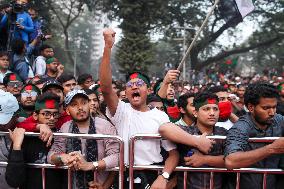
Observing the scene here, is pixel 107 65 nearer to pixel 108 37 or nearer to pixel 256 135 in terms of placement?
pixel 108 37

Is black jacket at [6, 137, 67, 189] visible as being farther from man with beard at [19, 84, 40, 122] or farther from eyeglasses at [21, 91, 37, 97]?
eyeglasses at [21, 91, 37, 97]

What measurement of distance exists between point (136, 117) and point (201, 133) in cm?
69

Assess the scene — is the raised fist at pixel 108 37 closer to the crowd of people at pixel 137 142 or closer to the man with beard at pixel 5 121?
the crowd of people at pixel 137 142

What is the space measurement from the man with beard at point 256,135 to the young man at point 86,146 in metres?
1.20

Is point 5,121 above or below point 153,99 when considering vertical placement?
below

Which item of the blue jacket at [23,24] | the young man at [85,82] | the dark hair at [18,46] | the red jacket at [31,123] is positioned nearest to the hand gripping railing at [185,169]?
the red jacket at [31,123]

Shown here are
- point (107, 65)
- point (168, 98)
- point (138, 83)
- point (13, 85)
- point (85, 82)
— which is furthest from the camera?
point (85, 82)

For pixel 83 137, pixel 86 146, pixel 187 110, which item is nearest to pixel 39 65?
pixel 187 110

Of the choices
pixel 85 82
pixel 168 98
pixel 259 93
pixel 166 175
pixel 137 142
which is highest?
pixel 85 82

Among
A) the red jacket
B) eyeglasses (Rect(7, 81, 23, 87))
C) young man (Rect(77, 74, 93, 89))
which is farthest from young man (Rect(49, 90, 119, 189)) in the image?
young man (Rect(77, 74, 93, 89))

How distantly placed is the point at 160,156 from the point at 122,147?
0.43m

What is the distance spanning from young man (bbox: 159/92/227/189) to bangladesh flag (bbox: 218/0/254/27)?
2.30m

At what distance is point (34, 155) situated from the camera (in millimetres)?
4098

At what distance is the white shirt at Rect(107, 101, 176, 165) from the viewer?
402 centimetres
